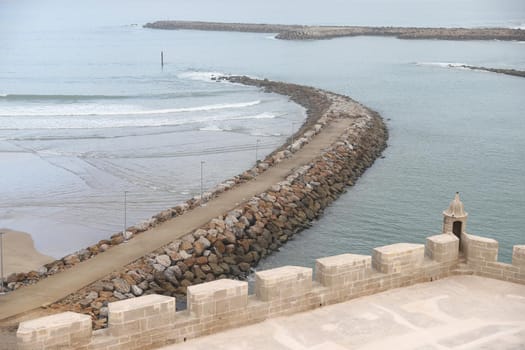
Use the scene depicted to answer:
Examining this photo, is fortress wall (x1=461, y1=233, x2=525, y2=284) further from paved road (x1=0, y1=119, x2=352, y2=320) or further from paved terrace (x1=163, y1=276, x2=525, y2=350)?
paved road (x1=0, y1=119, x2=352, y2=320)

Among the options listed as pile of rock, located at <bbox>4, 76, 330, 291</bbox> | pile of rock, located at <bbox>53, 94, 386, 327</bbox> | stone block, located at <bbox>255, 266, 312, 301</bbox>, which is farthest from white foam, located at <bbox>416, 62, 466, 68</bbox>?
stone block, located at <bbox>255, 266, 312, 301</bbox>

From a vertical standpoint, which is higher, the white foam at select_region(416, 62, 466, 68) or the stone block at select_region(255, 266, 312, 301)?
the white foam at select_region(416, 62, 466, 68)

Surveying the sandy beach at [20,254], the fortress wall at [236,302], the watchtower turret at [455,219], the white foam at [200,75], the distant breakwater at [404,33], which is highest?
the distant breakwater at [404,33]

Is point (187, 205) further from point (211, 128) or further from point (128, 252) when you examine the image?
point (211, 128)

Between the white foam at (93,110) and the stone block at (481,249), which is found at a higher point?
the stone block at (481,249)

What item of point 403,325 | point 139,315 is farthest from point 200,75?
point 139,315

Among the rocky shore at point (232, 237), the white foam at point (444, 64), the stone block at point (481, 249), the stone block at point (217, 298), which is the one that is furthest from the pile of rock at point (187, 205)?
the white foam at point (444, 64)

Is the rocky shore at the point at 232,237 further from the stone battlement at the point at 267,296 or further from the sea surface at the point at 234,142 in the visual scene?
the stone battlement at the point at 267,296
